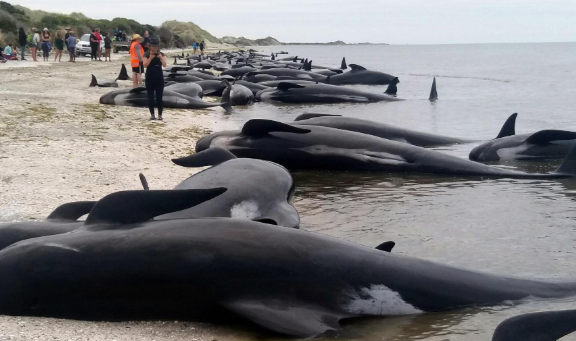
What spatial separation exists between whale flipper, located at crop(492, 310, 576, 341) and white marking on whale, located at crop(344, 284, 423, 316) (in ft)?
2.88

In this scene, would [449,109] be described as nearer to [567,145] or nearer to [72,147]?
[567,145]

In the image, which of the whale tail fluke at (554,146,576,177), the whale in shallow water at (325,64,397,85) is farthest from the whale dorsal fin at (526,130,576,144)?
the whale in shallow water at (325,64,397,85)

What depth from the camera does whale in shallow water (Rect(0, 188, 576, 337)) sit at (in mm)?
3898

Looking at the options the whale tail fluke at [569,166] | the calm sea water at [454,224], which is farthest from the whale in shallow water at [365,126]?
the whale tail fluke at [569,166]

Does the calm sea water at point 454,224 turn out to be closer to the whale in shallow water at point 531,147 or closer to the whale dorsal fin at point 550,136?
the whale in shallow water at point 531,147

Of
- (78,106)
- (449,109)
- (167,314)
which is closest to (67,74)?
(78,106)

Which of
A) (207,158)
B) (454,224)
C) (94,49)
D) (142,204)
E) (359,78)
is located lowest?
(454,224)

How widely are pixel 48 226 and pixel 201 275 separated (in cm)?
158

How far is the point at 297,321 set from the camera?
3.83 metres

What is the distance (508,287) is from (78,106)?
12.8m

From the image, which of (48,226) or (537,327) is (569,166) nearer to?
(537,327)

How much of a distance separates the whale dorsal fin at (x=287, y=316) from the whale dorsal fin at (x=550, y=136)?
7.15 meters

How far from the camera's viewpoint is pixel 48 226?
4.82 metres

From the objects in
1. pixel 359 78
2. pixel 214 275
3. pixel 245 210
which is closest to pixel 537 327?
pixel 214 275
